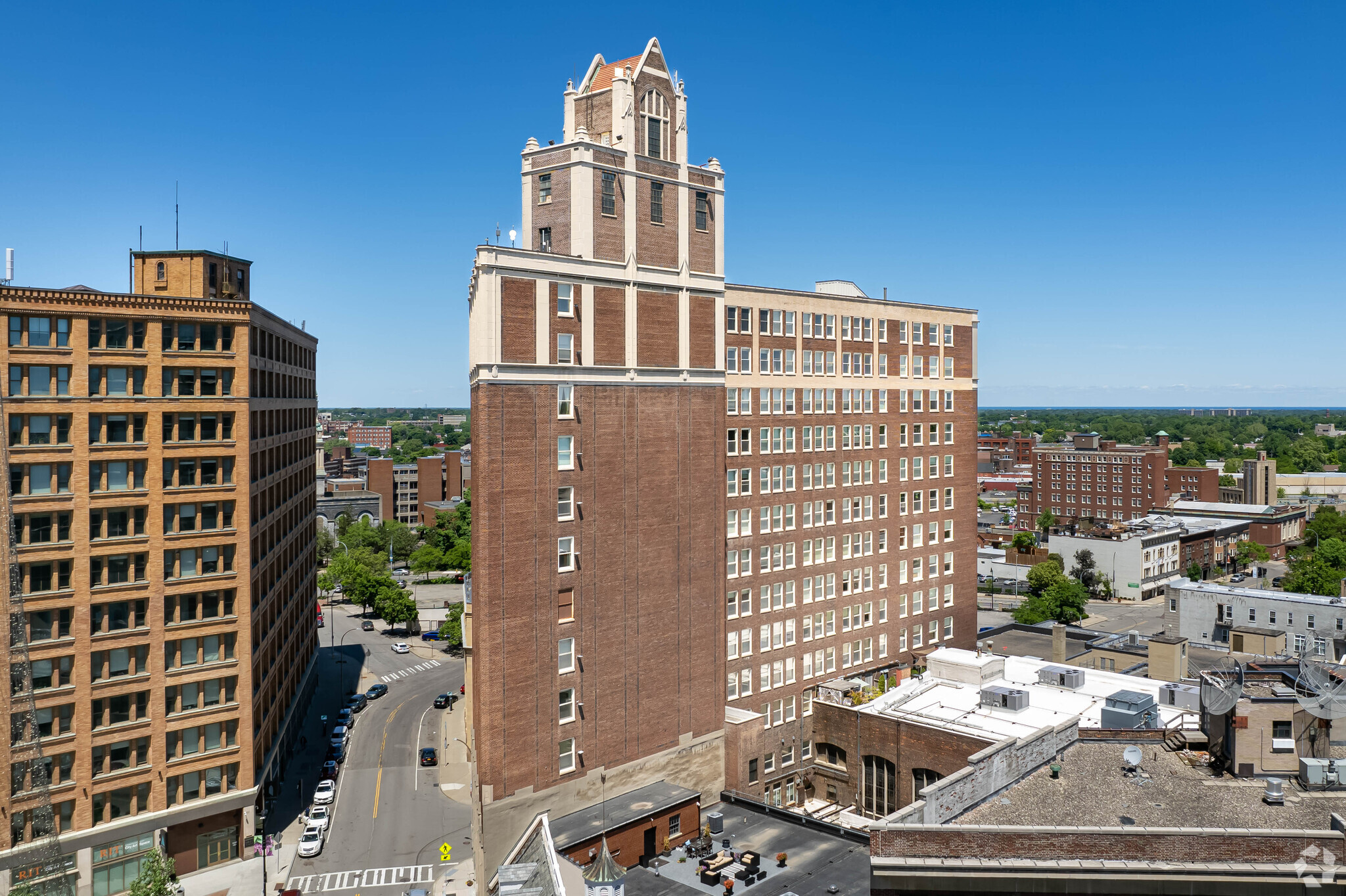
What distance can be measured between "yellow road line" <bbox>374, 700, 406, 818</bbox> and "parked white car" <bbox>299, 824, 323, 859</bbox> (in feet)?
21.8

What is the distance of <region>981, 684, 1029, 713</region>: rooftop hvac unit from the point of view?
64438mm

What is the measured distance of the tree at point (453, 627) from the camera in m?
124

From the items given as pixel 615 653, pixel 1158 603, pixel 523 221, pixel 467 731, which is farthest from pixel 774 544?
pixel 1158 603

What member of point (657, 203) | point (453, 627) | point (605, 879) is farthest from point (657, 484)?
point (453, 627)

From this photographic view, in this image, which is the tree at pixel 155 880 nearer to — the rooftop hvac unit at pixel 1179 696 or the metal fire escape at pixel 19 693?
the metal fire escape at pixel 19 693

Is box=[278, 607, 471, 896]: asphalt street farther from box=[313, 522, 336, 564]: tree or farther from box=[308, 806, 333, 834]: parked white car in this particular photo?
box=[313, 522, 336, 564]: tree

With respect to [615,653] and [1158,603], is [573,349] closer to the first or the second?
[615,653]

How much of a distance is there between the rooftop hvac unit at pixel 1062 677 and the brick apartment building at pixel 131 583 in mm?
60472

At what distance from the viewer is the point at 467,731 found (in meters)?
87.8

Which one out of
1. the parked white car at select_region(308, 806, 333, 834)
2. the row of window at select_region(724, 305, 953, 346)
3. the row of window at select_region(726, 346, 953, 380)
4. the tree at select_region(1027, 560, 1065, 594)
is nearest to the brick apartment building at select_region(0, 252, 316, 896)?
the parked white car at select_region(308, 806, 333, 834)

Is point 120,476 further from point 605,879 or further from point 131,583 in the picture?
point 605,879

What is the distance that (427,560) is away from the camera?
7180 inches

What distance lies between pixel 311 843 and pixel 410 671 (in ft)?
180

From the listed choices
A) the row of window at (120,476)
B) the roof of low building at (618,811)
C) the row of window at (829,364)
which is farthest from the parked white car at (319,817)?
the row of window at (829,364)
